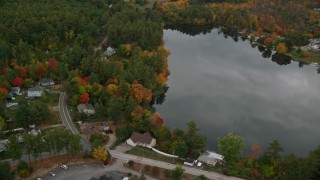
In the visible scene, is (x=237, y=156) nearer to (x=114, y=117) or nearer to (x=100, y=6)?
(x=114, y=117)

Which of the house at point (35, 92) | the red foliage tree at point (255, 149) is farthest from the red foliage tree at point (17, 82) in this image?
the red foliage tree at point (255, 149)

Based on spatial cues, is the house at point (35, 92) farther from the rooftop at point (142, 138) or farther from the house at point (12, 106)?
the rooftop at point (142, 138)

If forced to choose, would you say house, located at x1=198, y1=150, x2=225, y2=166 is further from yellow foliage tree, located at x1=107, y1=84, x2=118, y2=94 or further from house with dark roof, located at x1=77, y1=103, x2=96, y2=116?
yellow foliage tree, located at x1=107, y1=84, x2=118, y2=94

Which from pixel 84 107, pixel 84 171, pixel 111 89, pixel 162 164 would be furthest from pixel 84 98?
pixel 162 164

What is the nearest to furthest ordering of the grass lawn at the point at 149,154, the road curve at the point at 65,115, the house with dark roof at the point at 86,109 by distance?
1. the grass lawn at the point at 149,154
2. the road curve at the point at 65,115
3. the house with dark roof at the point at 86,109

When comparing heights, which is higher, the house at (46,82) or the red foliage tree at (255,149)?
the house at (46,82)

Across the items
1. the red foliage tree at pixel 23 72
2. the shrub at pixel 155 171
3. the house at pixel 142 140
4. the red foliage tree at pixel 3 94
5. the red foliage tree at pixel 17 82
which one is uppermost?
the red foliage tree at pixel 23 72

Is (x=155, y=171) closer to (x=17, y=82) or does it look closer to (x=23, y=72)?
(x=17, y=82)
